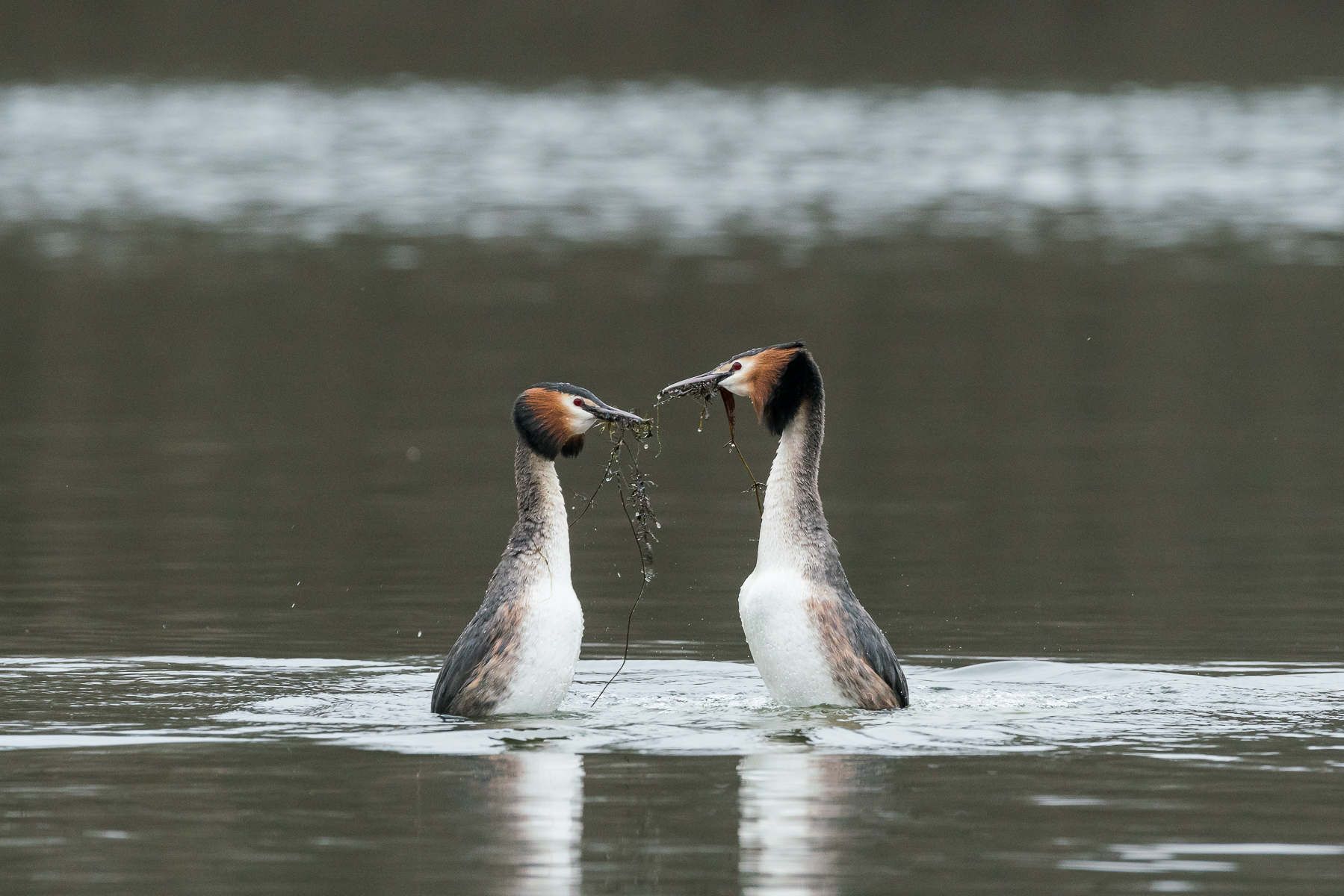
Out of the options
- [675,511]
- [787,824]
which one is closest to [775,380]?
[787,824]

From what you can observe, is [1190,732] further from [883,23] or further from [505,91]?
[883,23]

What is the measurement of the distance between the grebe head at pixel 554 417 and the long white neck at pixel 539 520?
74mm

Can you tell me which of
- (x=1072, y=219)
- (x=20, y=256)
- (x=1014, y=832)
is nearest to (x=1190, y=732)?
(x=1014, y=832)

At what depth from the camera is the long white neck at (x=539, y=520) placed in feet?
37.0

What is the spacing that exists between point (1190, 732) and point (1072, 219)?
33.3m

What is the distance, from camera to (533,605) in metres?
11.1

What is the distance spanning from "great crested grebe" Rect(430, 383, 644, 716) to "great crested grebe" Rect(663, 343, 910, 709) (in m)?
0.63

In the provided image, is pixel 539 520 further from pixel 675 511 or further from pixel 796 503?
pixel 675 511

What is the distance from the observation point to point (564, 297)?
3192 cm

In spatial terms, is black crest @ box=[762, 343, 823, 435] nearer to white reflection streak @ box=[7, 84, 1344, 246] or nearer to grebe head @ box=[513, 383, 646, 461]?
grebe head @ box=[513, 383, 646, 461]

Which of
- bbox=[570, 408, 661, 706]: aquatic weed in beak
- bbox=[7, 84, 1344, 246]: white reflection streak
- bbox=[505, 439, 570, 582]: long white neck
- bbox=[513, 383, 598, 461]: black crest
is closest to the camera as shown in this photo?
bbox=[570, 408, 661, 706]: aquatic weed in beak

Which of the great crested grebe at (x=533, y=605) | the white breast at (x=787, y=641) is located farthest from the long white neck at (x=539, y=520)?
the white breast at (x=787, y=641)

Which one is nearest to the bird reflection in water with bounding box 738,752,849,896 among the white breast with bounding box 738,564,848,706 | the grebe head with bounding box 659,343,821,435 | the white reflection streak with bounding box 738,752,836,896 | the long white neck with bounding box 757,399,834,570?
the white reflection streak with bounding box 738,752,836,896

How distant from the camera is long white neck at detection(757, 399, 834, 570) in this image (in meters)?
11.5
